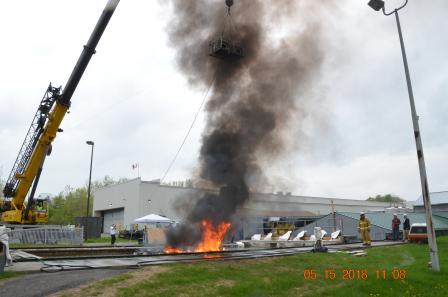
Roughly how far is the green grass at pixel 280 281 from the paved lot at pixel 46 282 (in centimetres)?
86

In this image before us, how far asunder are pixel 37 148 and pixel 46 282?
16.6 m

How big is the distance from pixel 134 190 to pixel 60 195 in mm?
43380

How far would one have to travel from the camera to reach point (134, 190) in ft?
150

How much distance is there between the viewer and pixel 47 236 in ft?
78.4

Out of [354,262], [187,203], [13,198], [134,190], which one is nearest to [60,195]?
[134,190]

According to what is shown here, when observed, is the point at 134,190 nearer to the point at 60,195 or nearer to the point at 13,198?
the point at 13,198

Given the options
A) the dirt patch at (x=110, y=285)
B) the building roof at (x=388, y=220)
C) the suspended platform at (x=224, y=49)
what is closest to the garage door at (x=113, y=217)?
the building roof at (x=388, y=220)

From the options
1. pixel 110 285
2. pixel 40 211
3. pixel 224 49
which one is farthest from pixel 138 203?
pixel 110 285

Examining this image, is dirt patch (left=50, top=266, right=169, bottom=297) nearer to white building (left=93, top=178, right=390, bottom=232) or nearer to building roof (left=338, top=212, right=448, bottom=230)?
building roof (left=338, top=212, right=448, bottom=230)

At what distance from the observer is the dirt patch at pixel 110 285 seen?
7.49 metres

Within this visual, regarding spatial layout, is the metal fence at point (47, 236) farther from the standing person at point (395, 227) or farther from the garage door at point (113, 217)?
the garage door at point (113, 217)

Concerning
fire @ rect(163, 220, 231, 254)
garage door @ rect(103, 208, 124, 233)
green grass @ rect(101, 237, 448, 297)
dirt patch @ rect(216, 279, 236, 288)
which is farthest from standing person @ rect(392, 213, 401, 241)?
garage door @ rect(103, 208, 124, 233)

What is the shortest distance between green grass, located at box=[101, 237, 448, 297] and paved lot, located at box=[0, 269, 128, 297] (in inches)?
34.0

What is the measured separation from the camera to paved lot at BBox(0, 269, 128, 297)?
757 cm
